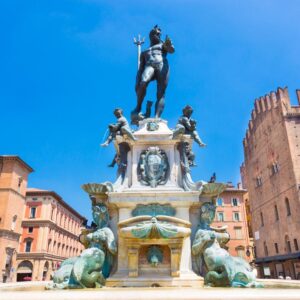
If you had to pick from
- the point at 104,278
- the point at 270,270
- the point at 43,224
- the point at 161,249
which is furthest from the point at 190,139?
the point at 43,224

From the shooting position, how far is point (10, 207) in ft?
149

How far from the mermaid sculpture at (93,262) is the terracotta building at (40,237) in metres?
50.7

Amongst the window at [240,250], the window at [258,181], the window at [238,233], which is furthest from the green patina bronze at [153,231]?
the window at [238,233]

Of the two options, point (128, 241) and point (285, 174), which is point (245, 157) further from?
point (128, 241)

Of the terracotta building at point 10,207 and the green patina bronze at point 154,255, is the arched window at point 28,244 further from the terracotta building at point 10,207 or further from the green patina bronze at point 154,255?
the green patina bronze at point 154,255

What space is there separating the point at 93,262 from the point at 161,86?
6.02m

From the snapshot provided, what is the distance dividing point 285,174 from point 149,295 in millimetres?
44257

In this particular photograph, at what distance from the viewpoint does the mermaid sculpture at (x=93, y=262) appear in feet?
20.6

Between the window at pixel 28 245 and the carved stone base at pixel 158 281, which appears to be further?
the window at pixel 28 245

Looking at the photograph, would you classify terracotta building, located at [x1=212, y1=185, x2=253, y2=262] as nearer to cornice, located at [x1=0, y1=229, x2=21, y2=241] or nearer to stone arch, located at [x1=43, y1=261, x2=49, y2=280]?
stone arch, located at [x1=43, y1=261, x2=49, y2=280]

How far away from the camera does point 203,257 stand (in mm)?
6953

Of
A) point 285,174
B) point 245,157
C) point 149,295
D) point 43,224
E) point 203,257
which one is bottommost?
point 149,295

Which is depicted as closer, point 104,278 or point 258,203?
point 104,278

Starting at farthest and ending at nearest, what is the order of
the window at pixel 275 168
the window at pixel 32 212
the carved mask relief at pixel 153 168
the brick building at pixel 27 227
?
the window at pixel 32 212 < the window at pixel 275 168 < the brick building at pixel 27 227 < the carved mask relief at pixel 153 168
